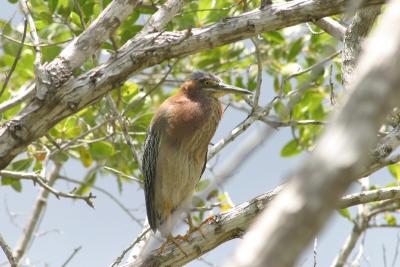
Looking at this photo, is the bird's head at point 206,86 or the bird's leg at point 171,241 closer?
the bird's leg at point 171,241

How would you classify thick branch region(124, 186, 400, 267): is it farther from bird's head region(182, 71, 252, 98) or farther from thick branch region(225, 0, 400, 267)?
thick branch region(225, 0, 400, 267)

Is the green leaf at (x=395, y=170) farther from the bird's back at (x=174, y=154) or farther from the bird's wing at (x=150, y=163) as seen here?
the bird's wing at (x=150, y=163)

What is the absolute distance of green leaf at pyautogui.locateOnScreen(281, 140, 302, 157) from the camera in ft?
18.5

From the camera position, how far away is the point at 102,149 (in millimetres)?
5016

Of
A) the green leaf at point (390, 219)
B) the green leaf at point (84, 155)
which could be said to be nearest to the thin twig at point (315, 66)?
the green leaf at point (390, 219)

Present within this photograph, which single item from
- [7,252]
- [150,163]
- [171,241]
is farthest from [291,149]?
[7,252]

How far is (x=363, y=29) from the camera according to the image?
12.4 ft

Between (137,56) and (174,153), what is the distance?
1.78m

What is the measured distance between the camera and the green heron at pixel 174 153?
4.80 m

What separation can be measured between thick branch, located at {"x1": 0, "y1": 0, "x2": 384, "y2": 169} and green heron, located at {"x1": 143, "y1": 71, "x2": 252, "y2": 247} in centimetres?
168

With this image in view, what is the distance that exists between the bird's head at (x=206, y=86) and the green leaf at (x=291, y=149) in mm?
768

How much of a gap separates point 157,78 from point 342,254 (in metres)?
2.52

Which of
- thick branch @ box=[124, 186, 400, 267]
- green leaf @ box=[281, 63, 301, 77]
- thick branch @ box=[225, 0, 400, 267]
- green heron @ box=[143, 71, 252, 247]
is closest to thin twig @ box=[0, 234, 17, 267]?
thick branch @ box=[124, 186, 400, 267]

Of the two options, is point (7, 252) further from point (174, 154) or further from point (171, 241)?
point (174, 154)
